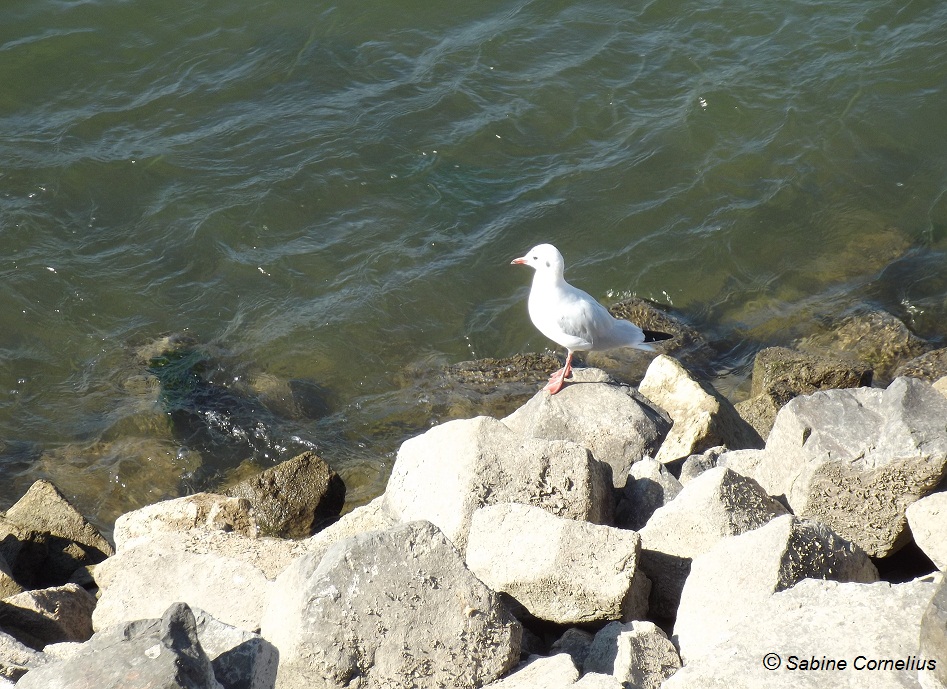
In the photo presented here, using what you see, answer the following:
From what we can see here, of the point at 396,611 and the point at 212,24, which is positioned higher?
the point at 212,24

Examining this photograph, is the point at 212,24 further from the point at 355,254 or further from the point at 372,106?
the point at 355,254

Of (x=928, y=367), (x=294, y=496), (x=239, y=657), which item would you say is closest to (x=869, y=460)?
(x=239, y=657)

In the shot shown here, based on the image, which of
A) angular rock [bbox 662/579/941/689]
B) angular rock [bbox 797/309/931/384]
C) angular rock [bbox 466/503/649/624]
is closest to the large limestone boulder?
angular rock [bbox 466/503/649/624]

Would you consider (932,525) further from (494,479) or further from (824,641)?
(494,479)

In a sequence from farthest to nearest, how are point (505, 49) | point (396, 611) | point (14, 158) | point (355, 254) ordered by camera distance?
point (505, 49) < point (14, 158) < point (355, 254) < point (396, 611)

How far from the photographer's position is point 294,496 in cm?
511

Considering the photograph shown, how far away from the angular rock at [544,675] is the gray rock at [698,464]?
1677mm

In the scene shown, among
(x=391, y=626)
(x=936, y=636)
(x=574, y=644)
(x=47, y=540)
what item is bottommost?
(x=47, y=540)

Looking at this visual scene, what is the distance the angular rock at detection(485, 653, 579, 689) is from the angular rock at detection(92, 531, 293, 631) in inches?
48.4

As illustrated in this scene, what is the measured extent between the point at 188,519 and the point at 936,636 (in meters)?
3.75

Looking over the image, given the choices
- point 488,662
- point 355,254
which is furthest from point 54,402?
point 488,662

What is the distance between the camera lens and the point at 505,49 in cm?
1052

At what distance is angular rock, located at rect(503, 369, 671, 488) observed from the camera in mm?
5008

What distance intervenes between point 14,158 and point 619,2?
7.23 meters
